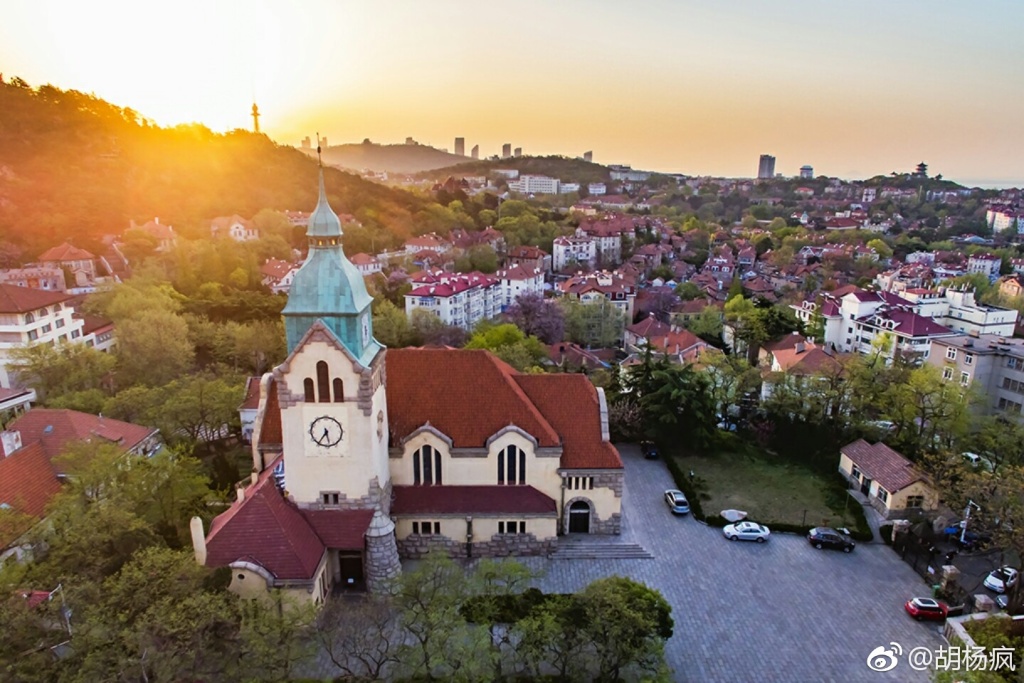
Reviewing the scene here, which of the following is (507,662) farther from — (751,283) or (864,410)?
(751,283)

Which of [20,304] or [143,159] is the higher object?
[143,159]

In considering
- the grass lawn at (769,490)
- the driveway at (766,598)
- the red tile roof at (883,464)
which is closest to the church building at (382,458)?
the driveway at (766,598)

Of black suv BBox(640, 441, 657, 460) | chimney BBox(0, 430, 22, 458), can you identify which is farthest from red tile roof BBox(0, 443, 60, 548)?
black suv BBox(640, 441, 657, 460)

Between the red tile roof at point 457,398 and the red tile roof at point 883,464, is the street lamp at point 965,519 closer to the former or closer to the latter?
the red tile roof at point 883,464

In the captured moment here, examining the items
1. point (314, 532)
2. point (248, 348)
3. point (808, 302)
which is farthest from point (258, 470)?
point (808, 302)

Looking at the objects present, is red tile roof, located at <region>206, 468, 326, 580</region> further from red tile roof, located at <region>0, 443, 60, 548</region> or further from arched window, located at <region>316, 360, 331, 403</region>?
red tile roof, located at <region>0, 443, 60, 548</region>

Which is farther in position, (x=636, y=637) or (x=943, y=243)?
(x=943, y=243)

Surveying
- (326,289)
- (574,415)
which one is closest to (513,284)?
(574,415)
